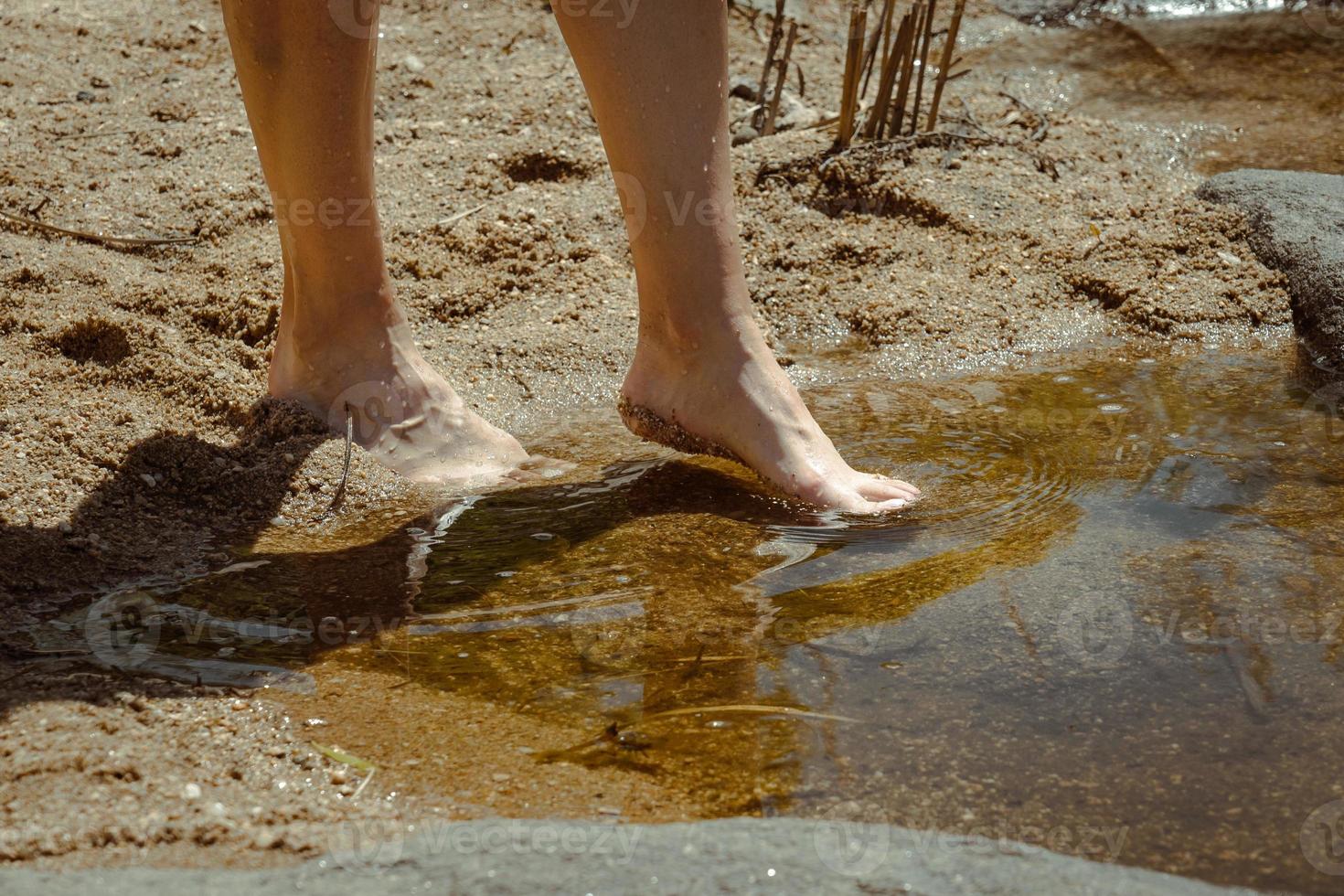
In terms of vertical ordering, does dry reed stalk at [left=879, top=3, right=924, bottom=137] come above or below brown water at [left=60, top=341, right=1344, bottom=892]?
above

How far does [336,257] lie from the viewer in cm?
218

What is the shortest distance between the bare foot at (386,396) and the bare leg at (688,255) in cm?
29

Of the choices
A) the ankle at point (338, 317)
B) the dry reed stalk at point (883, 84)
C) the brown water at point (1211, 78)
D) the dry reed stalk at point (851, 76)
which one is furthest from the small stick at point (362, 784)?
the brown water at point (1211, 78)

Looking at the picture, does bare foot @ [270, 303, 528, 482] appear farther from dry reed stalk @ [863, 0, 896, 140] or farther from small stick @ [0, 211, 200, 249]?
dry reed stalk @ [863, 0, 896, 140]

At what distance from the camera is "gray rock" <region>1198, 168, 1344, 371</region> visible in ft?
8.96

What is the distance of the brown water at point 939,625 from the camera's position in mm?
1244

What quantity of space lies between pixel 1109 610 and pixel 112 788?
1.12m

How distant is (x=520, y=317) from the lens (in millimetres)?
→ 2861

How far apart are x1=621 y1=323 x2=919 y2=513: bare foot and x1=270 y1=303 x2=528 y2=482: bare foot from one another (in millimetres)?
278

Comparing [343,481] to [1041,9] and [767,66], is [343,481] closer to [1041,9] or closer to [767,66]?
[767,66]

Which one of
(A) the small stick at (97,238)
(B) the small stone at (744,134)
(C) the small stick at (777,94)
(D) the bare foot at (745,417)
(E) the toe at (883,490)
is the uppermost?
(C) the small stick at (777,94)

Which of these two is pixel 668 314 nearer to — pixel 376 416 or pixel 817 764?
pixel 376 416

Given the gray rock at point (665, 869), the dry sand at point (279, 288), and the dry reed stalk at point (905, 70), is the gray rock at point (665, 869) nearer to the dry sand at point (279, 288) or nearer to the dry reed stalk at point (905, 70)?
the dry sand at point (279, 288)

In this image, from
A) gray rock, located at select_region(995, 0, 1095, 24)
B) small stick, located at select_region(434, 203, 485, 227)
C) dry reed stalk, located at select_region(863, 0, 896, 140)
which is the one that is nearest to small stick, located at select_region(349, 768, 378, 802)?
small stick, located at select_region(434, 203, 485, 227)
